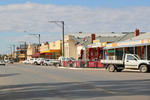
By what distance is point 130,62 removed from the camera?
2803cm

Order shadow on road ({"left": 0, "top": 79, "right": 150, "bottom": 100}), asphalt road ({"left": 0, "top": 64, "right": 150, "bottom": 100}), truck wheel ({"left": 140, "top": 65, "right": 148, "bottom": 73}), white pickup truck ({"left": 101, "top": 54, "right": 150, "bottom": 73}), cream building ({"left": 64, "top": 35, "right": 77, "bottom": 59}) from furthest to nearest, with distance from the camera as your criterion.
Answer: cream building ({"left": 64, "top": 35, "right": 77, "bottom": 59}) → white pickup truck ({"left": 101, "top": 54, "right": 150, "bottom": 73}) → truck wheel ({"left": 140, "top": 65, "right": 148, "bottom": 73}) → shadow on road ({"left": 0, "top": 79, "right": 150, "bottom": 100}) → asphalt road ({"left": 0, "top": 64, "right": 150, "bottom": 100})

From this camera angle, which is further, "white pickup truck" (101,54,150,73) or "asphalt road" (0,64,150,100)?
"white pickup truck" (101,54,150,73)

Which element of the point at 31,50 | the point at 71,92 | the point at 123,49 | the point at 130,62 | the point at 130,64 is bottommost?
the point at 71,92

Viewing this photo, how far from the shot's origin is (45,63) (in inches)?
2400

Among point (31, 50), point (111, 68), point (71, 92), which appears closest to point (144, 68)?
point (111, 68)

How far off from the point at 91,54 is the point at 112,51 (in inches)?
885

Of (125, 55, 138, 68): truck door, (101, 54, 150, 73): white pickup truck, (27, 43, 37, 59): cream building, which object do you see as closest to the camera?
(101, 54, 150, 73): white pickup truck

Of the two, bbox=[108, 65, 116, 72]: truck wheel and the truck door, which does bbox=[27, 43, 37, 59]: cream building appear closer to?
bbox=[108, 65, 116, 72]: truck wheel

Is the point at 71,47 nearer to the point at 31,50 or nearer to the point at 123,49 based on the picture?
the point at 123,49

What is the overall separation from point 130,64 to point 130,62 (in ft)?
0.69

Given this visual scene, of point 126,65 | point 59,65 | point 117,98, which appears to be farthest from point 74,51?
point 117,98

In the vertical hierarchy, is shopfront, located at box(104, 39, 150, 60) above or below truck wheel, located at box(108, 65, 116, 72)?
above

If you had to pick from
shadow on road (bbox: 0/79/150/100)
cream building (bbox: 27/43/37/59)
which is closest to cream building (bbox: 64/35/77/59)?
cream building (bbox: 27/43/37/59)

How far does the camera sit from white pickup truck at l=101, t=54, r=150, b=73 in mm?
27328
